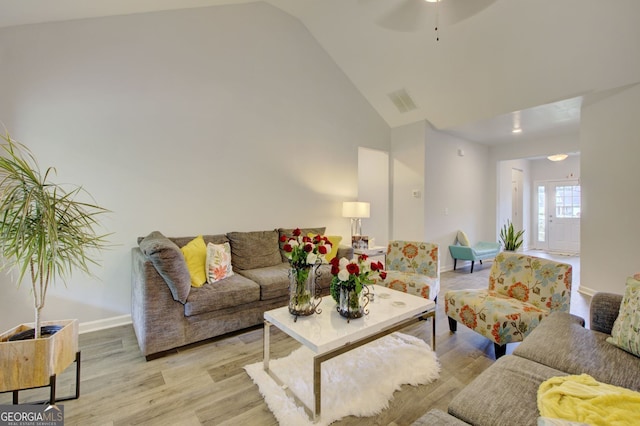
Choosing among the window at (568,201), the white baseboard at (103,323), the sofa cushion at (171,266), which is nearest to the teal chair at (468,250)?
the window at (568,201)

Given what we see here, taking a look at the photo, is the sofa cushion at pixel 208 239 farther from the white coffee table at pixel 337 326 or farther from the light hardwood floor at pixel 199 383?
the white coffee table at pixel 337 326

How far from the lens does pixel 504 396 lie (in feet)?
3.86

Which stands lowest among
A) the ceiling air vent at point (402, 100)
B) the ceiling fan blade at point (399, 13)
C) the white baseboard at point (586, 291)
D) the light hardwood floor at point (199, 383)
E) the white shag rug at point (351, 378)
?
the light hardwood floor at point (199, 383)

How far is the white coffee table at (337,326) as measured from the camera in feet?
5.17

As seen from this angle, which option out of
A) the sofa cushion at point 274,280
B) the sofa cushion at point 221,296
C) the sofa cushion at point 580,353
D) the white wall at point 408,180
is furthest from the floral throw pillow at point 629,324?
the white wall at point 408,180

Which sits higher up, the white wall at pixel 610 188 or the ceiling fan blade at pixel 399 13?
the ceiling fan blade at pixel 399 13

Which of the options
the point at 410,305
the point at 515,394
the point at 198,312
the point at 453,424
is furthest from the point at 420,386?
the point at 198,312

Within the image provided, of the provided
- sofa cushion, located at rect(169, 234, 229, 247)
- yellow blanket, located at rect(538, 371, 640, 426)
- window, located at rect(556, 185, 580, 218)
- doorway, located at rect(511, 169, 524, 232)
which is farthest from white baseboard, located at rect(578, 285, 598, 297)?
sofa cushion, located at rect(169, 234, 229, 247)

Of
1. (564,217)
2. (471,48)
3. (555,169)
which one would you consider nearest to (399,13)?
(471,48)

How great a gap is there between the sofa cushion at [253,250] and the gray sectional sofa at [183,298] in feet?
0.48

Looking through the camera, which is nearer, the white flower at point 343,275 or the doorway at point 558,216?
the white flower at point 343,275

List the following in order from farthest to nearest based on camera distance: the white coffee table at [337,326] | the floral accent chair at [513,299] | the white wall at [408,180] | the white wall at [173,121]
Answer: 1. the white wall at [408,180]
2. the white wall at [173,121]
3. the floral accent chair at [513,299]
4. the white coffee table at [337,326]

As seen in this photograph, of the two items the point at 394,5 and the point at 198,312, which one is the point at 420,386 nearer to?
the point at 198,312

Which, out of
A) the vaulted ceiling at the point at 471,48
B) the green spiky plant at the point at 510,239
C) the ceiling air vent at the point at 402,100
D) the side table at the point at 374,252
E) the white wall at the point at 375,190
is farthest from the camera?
the green spiky plant at the point at 510,239
